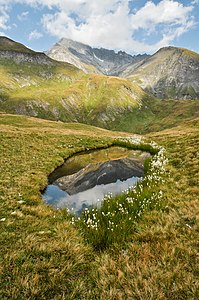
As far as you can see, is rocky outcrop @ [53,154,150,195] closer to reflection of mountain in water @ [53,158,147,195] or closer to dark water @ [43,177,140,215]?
reflection of mountain in water @ [53,158,147,195]

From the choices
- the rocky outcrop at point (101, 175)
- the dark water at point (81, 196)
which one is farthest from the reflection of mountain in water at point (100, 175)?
the dark water at point (81, 196)

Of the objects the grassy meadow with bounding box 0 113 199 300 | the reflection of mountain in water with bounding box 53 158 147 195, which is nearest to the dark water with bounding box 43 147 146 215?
the reflection of mountain in water with bounding box 53 158 147 195

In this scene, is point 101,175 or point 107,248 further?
point 101,175

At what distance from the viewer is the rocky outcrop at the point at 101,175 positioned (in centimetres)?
1642

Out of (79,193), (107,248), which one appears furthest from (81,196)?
(107,248)

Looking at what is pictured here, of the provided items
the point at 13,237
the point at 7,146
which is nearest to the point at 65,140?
the point at 7,146

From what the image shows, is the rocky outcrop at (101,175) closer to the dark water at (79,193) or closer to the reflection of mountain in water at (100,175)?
the reflection of mountain in water at (100,175)

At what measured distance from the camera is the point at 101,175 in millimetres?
18781

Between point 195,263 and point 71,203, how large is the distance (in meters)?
7.85

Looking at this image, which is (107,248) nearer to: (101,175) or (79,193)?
(79,193)

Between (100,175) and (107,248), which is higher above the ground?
(107,248)

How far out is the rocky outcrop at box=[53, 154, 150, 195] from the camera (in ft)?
53.9

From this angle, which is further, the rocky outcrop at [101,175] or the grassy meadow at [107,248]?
the rocky outcrop at [101,175]

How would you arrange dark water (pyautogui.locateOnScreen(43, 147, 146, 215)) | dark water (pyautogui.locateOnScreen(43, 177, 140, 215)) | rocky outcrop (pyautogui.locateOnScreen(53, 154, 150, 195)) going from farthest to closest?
1. rocky outcrop (pyautogui.locateOnScreen(53, 154, 150, 195))
2. dark water (pyautogui.locateOnScreen(43, 147, 146, 215))
3. dark water (pyautogui.locateOnScreen(43, 177, 140, 215))
